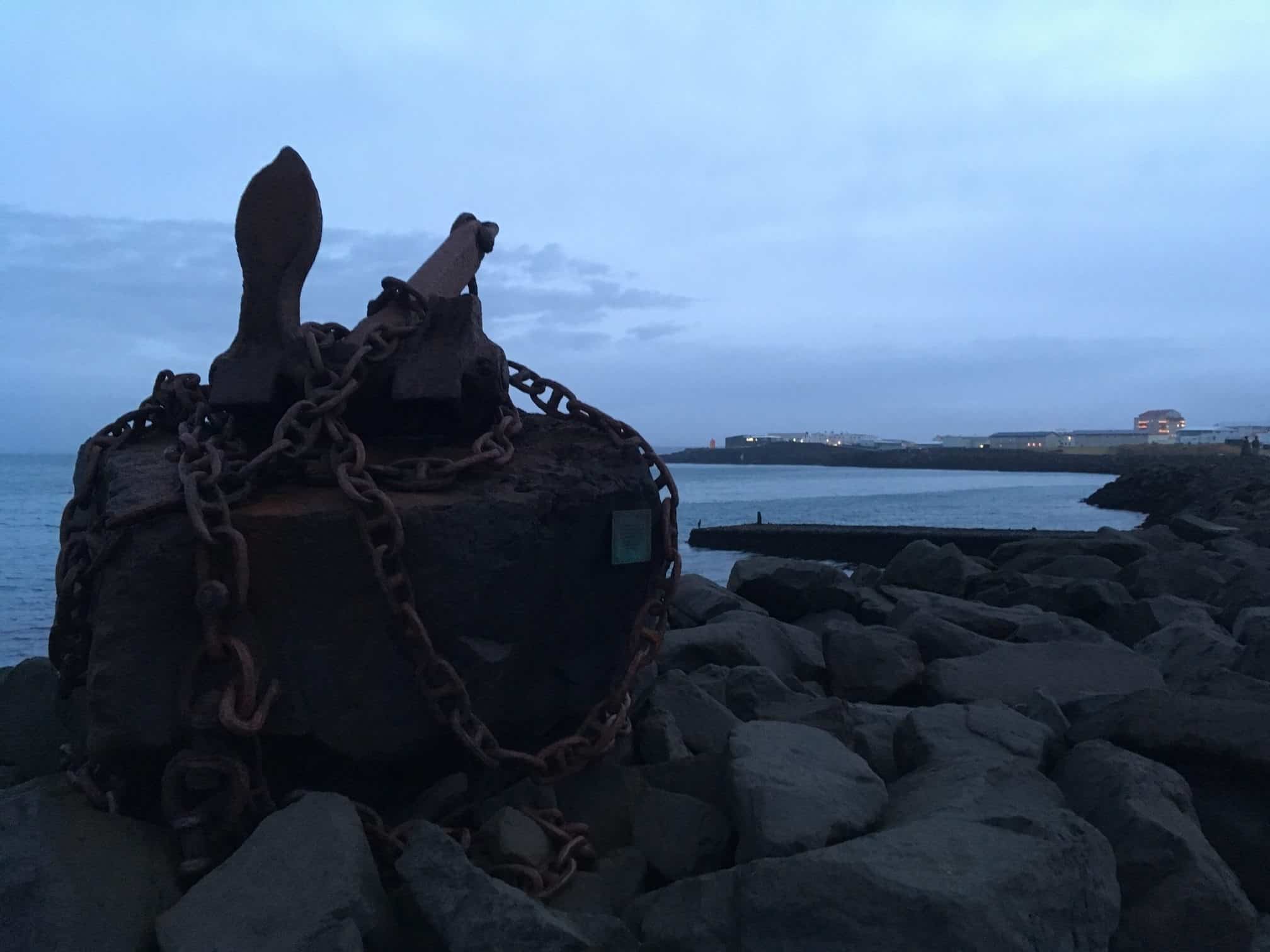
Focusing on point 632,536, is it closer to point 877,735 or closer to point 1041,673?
point 877,735

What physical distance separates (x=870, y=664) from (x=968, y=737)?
1.22m

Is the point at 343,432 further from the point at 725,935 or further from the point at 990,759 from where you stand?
the point at 990,759

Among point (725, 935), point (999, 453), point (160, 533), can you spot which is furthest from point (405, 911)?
point (999, 453)

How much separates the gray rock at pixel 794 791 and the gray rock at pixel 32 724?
5.86 feet

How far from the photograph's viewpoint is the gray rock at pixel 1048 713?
115 inches

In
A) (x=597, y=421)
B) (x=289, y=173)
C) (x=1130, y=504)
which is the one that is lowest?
(x=1130, y=504)

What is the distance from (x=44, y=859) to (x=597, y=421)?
162 centimetres

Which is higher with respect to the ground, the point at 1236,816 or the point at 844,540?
the point at 1236,816

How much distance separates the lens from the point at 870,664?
12.9ft

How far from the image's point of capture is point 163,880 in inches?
79.3

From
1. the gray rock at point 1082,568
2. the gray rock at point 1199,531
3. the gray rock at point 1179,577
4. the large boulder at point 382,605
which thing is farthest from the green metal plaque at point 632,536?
the gray rock at point 1199,531

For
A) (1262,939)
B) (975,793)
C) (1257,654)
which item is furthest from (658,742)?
(1257,654)

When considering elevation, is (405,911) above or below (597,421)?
below

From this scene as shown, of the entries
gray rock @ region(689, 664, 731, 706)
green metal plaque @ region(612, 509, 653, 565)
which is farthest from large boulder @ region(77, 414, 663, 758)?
gray rock @ region(689, 664, 731, 706)
